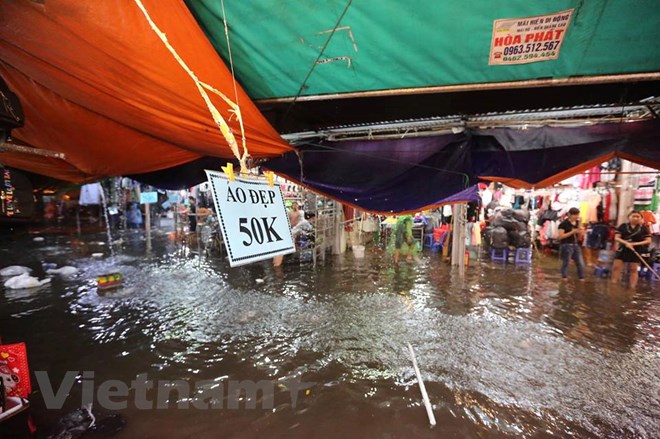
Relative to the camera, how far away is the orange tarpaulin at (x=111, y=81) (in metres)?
1.73

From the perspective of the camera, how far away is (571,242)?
Result: 8094mm

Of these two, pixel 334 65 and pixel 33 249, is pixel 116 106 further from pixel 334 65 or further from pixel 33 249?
pixel 33 249

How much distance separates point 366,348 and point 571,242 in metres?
7.36

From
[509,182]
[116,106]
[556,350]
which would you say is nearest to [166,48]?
[116,106]

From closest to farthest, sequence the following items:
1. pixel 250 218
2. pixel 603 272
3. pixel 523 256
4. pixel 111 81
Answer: pixel 111 81, pixel 250 218, pixel 603 272, pixel 523 256

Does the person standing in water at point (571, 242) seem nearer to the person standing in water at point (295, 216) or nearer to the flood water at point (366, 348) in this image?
the flood water at point (366, 348)

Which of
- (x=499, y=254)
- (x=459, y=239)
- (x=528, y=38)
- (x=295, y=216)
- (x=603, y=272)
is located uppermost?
(x=528, y=38)

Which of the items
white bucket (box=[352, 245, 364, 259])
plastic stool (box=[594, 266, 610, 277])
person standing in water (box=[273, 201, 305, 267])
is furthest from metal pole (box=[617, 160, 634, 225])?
person standing in water (box=[273, 201, 305, 267])

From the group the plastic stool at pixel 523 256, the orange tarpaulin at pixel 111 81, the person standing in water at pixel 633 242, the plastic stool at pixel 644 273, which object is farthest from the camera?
the plastic stool at pixel 523 256

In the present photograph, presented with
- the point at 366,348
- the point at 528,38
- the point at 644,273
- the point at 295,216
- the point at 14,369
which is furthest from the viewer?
the point at 295,216

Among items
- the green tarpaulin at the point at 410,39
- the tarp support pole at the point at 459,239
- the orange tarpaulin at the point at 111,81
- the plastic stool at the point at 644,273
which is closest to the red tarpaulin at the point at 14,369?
the orange tarpaulin at the point at 111,81

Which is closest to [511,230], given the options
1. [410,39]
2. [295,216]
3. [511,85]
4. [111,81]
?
[295,216]

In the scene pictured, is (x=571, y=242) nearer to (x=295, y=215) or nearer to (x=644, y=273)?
(x=644, y=273)

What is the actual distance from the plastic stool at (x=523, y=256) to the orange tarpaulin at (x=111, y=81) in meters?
9.45
